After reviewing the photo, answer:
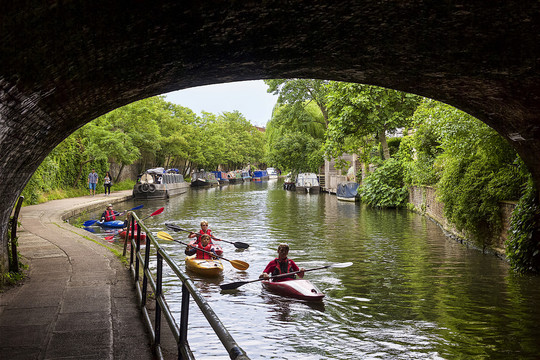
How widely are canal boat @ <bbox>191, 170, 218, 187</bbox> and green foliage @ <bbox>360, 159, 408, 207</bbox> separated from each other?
31.6 m

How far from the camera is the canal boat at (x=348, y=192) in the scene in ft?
112

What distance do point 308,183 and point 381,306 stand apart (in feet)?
127

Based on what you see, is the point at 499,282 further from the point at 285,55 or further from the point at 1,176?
the point at 1,176

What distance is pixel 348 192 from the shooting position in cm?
3459

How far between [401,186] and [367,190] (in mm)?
2198

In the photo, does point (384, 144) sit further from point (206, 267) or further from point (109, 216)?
point (206, 267)

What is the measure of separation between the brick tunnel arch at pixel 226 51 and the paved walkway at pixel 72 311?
143cm

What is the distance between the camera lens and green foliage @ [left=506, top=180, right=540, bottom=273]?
10156mm

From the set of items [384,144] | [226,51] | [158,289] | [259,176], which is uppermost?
[384,144]

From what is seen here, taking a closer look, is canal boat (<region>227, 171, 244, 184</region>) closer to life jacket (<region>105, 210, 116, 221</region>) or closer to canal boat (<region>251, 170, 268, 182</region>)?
canal boat (<region>251, 170, 268, 182</region>)

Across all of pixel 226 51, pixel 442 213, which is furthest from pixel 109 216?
pixel 226 51

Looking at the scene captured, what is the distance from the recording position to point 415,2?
4.22 m

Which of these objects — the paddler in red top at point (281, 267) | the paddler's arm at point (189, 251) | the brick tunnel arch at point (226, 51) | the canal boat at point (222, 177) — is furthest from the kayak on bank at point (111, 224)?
the canal boat at point (222, 177)

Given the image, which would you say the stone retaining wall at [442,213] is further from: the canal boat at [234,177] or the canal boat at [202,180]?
the canal boat at [234,177]
